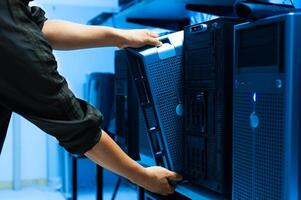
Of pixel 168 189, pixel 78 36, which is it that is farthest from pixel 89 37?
pixel 168 189

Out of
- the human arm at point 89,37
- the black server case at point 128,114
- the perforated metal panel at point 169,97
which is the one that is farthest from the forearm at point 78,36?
the black server case at point 128,114

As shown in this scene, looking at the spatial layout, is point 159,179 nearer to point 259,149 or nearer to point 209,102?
point 209,102

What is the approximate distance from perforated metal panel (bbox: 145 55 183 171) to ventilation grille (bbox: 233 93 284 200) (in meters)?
0.29

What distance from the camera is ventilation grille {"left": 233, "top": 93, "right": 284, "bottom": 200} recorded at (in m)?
0.84

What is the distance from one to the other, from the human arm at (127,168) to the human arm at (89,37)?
33 centimetres

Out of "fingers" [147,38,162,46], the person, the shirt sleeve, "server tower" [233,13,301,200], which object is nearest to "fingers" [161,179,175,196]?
the person

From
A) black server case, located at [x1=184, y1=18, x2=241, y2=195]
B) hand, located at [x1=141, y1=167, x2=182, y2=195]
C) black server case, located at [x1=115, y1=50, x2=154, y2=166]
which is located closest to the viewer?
black server case, located at [x1=184, y1=18, x2=241, y2=195]

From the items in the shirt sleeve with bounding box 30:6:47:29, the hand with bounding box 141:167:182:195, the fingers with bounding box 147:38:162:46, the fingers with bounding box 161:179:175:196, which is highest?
the shirt sleeve with bounding box 30:6:47:29

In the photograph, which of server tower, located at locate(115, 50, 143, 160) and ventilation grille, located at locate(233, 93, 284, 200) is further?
server tower, located at locate(115, 50, 143, 160)

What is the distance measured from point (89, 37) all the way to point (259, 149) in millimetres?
643

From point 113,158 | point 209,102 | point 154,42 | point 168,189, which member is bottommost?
point 168,189

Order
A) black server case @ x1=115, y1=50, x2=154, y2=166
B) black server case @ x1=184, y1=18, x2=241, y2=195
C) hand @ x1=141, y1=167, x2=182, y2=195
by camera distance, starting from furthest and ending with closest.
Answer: black server case @ x1=115, y1=50, x2=154, y2=166
hand @ x1=141, y1=167, x2=182, y2=195
black server case @ x1=184, y1=18, x2=241, y2=195

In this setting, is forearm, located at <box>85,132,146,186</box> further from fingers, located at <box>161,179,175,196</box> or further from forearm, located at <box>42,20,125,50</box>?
forearm, located at <box>42,20,125,50</box>

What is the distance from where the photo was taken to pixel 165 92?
1.24 meters
